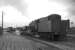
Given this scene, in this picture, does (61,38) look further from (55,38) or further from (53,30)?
(53,30)

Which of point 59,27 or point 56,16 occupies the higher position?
point 56,16

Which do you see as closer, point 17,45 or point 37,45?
point 17,45

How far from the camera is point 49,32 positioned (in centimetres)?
1689

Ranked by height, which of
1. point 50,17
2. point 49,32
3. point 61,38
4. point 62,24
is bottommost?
point 61,38

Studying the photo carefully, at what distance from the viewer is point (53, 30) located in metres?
16.3

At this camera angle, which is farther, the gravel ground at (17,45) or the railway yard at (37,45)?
the railway yard at (37,45)

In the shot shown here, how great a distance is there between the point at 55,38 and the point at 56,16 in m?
4.39

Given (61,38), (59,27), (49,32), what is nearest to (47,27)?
(49,32)

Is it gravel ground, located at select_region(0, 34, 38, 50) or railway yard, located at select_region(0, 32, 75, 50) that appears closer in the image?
gravel ground, located at select_region(0, 34, 38, 50)

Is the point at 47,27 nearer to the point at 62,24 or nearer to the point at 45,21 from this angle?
the point at 45,21

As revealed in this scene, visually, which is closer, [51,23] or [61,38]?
[51,23]

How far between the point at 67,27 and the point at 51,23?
349 cm

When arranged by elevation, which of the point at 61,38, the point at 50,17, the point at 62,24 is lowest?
the point at 61,38

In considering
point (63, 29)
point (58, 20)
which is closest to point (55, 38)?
point (63, 29)
